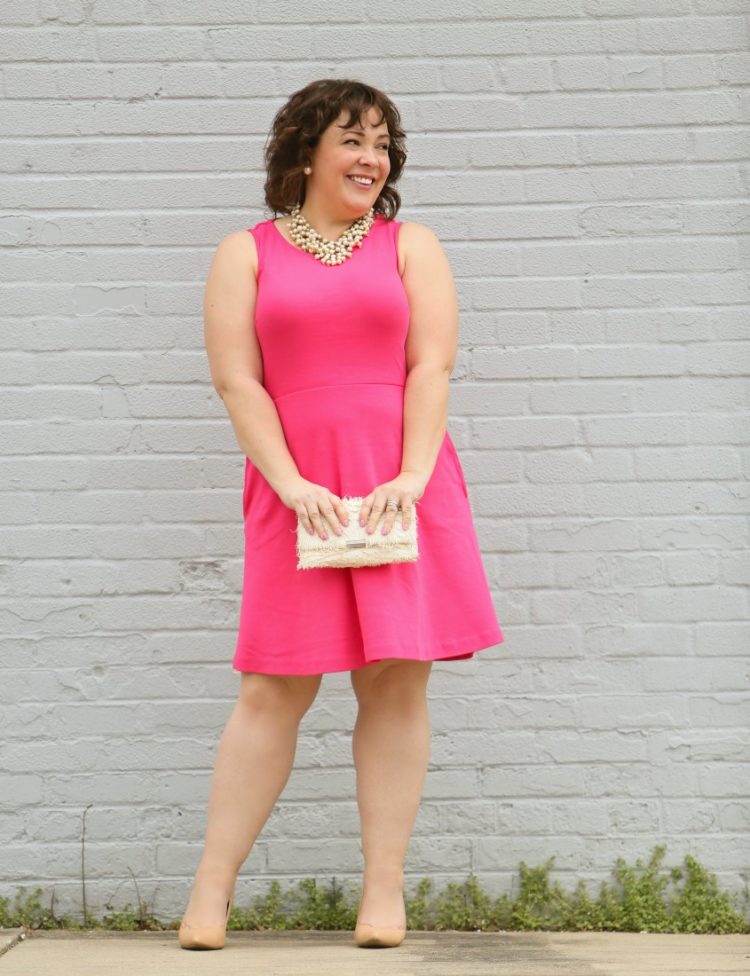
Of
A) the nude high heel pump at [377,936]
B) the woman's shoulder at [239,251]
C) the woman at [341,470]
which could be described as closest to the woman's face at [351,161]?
the woman at [341,470]

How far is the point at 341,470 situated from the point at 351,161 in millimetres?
614

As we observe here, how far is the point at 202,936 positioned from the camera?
253cm

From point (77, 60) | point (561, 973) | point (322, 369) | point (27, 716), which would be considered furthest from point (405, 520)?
point (77, 60)

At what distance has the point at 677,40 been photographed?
310 centimetres

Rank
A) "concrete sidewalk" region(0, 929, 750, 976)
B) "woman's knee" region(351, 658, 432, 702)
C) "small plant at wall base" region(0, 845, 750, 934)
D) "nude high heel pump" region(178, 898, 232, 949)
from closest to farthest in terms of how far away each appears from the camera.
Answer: "concrete sidewalk" region(0, 929, 750, 976), "nude high heel pump" region(178, 898, 232, 949), "woman's knee" region(351, 658, 432, 702), "small plant at wall base" region(0, 845, 750, 934)

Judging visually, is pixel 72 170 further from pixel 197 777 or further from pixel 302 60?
pixel 197 777

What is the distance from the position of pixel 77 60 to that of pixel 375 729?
1706mm

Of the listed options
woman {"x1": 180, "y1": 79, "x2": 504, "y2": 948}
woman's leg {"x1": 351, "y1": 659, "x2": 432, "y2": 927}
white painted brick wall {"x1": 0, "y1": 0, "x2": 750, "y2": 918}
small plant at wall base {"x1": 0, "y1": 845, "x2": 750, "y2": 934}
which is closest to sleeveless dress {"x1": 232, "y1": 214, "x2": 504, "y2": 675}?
woman {"x1": 180, "y1": 79, "x2": 504, "y2": 948}

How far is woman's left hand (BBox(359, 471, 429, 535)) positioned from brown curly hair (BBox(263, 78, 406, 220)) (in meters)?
0.61

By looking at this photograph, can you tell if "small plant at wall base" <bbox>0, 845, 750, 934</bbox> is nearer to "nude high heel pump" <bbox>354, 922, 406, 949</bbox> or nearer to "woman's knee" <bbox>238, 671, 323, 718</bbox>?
"nude high heel pump" <bbox>354, 922, 406, 949</bbox>

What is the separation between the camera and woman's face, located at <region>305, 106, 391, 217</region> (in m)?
2.60

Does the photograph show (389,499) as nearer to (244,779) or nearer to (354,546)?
(354,546)

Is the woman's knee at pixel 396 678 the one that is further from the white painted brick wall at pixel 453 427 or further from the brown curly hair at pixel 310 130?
the brown curly hair at pixel 310 130

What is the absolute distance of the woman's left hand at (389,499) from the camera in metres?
2.46
